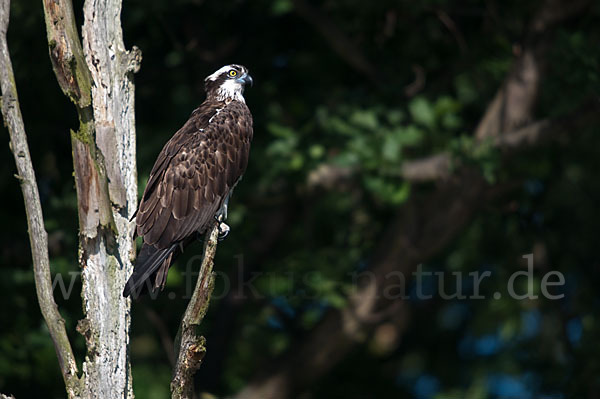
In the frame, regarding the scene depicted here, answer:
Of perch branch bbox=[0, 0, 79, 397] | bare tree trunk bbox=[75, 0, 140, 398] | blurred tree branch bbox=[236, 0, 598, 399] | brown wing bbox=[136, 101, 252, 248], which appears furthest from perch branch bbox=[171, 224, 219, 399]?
blurred tree branch bbox=[236, 0, 598, 399]

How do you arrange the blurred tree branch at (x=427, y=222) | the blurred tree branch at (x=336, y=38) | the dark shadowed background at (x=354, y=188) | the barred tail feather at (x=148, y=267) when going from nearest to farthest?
the barred tail feather at (x=148, y=267)
the dark shadowed background at (x=354, y=188)
the blurred tree branch at (x=427, y=222)
the blurred tree branch at (x=336, y=38)

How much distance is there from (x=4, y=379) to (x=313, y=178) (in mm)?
4306

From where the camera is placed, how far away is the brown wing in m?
6.35

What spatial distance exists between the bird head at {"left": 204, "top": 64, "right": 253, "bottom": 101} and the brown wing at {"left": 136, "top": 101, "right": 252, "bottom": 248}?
1.66ft

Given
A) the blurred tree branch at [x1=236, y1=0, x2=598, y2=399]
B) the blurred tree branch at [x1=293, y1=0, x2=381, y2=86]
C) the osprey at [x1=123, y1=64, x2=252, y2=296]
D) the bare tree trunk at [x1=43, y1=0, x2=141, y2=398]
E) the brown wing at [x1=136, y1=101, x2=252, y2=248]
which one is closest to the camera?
the bare tree trunk at [x1=43, y1=0, x2=141, y2=398]

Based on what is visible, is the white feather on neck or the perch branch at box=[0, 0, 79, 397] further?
the white feather on neck

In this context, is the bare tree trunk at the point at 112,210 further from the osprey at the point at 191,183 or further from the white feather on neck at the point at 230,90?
the white feather on neck at the point at 230,90

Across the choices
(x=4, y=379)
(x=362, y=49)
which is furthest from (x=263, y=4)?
(x=4, y=379)

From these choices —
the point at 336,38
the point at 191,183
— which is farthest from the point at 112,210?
the point at 336,38

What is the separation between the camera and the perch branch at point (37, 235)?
5.12 meters

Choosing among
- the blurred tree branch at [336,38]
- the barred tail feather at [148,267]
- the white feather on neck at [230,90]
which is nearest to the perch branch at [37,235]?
the barred tail feather at [148,267]

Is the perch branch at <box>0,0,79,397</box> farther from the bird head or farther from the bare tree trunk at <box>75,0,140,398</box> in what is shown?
the bird head

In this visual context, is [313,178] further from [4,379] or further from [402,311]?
[4,379]

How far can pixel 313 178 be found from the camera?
422 inches
